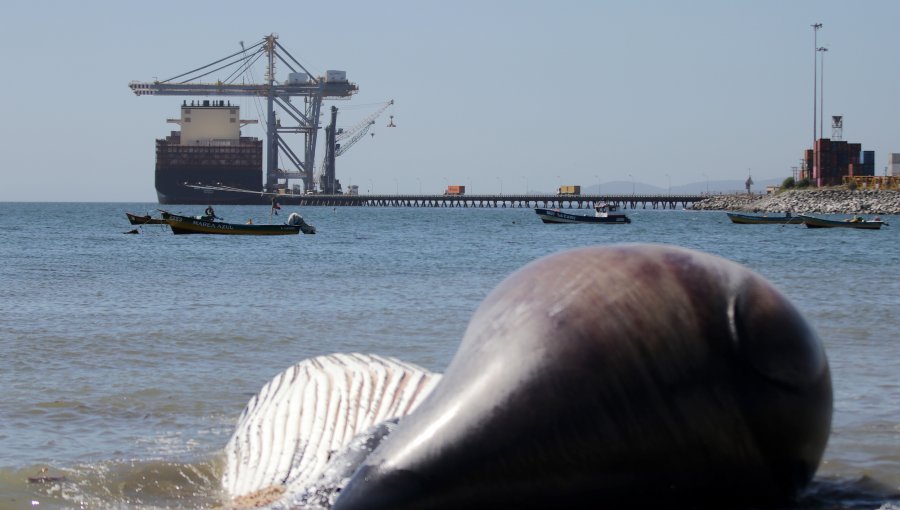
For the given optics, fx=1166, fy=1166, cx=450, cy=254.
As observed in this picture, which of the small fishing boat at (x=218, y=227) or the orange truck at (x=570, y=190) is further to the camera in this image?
the orange truck at (x=570, y=190)

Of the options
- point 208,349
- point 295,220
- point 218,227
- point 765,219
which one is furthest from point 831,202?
point 208,349

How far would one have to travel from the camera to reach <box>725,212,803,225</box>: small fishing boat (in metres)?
54.2

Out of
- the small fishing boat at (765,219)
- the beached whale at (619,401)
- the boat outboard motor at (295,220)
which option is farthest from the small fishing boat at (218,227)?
the beached whale at (619,401)

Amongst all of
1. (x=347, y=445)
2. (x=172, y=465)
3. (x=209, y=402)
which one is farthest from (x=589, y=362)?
(x=209, y=402)

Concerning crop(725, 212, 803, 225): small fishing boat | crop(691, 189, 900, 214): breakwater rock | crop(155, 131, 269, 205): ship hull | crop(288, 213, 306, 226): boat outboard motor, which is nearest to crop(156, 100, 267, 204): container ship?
crop(155, 131, 269, 205): ship hull

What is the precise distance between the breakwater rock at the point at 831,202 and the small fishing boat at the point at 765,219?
47.4ft

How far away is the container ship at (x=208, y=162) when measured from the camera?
117000 mm

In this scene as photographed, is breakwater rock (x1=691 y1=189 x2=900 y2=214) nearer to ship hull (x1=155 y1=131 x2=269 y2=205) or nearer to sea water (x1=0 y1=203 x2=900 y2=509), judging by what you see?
sea water (x1=0 y1=203 x2=900 y2=509)

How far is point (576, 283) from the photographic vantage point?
9.68 ft

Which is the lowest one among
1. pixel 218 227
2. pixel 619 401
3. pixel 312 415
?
pixel 218 227

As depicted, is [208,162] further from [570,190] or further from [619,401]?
[619,401]

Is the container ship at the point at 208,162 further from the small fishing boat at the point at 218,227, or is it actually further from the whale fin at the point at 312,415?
the whale fin at the point at 312,415

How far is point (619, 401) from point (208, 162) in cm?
11729

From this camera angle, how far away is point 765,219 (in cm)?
5656
